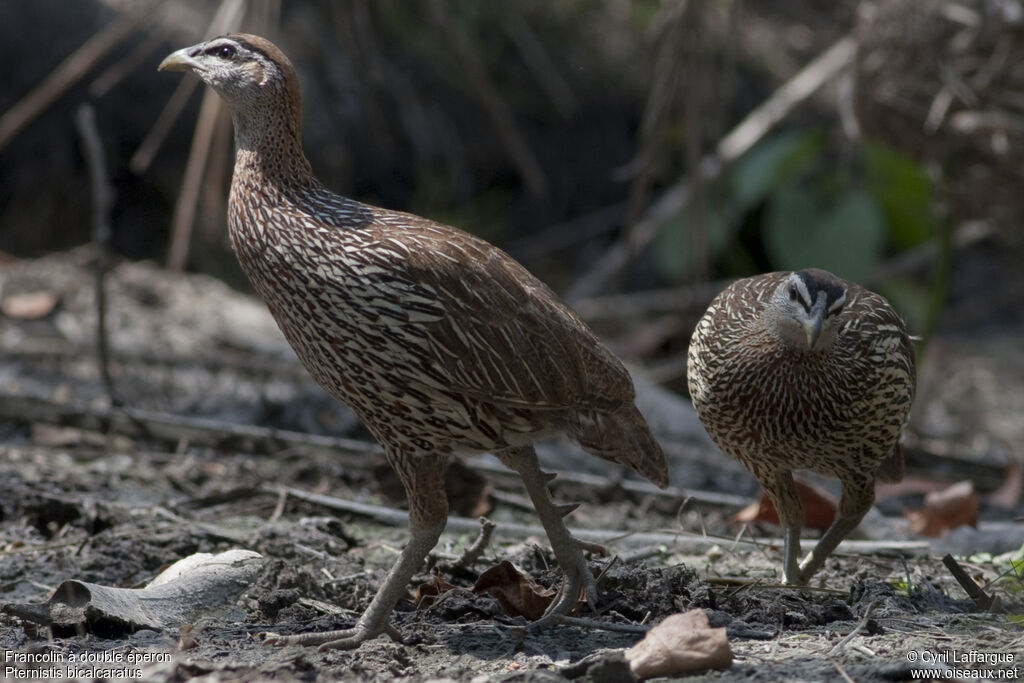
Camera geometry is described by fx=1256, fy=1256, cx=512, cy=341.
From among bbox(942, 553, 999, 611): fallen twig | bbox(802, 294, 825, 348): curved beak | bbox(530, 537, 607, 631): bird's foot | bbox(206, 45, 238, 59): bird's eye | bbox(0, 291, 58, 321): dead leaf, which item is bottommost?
bbox(942, 553, 999, 611): fallen twig

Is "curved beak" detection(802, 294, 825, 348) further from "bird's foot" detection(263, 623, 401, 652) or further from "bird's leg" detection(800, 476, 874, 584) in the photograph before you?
"bird's foot" detection(263, 623, 401, 652)

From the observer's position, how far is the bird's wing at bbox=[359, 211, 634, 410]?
11.6 feet

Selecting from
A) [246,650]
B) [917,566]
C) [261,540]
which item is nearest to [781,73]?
[917,566]

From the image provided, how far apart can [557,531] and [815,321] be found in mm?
1086

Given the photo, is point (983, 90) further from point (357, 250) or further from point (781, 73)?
point (781, 73)

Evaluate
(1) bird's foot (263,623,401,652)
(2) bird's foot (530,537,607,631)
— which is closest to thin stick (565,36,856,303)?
(2) bird's foot (530,537,607,631)

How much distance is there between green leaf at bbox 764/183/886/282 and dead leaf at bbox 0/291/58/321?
4897 millimetres

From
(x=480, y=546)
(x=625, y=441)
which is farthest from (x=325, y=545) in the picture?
(x=625, y=441)

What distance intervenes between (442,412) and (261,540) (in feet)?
4.11

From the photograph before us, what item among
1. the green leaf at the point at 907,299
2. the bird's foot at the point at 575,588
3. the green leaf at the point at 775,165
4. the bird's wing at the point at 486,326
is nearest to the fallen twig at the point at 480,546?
the bird's foot at the point at 575,588

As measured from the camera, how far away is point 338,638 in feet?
11.6

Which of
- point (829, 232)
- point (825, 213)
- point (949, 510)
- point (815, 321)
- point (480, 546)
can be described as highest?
point (815, 321)

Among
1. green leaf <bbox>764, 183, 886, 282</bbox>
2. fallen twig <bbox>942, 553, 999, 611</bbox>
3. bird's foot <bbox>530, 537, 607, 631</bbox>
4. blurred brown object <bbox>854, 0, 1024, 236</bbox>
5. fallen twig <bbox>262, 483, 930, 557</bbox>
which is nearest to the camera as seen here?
bird's foot <bbox>530, 537, 607, 631</bbox>

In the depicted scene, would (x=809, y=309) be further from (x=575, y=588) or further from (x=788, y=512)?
(x=575, y=588)
